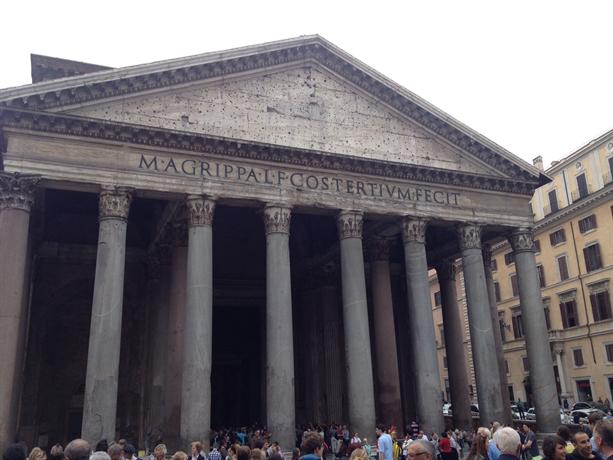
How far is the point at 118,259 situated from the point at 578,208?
2539 centimetres

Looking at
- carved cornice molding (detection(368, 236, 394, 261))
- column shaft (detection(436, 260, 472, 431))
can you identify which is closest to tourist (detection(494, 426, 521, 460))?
carved cornice molding (detection(368, 236, 394, 261))

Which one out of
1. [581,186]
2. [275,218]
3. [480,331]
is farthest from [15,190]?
[581,186]

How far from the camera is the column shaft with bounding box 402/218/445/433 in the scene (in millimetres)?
15797

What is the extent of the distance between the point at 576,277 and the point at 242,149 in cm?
2288

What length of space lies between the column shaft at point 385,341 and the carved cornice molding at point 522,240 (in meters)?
4.22

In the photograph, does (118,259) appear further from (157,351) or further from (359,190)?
(359,190)

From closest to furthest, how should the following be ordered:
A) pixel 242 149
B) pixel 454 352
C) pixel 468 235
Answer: pixel 242 149, pixel 468 235, pixel 454 352

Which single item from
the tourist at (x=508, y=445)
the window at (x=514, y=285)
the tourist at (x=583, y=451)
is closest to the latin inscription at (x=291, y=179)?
the tourist at (x=583, y=451)

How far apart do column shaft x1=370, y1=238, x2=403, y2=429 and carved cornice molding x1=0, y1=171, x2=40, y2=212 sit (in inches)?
422

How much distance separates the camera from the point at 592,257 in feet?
97.5

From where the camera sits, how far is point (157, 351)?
17797 millimetres

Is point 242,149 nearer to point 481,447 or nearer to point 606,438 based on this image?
point 481,447

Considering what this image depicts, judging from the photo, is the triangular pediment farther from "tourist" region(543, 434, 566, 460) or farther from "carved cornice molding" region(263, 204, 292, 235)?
"tourist" region(543, 434, 566, 460)

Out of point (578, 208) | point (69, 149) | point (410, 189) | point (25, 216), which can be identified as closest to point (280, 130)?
point (410, 189)
